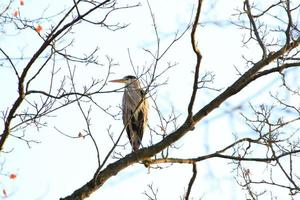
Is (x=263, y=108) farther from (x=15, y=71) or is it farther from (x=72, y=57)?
(x=15, y=71)

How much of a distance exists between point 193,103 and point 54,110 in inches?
54.4

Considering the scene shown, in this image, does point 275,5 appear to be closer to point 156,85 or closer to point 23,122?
point 156,85

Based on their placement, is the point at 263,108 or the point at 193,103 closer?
the point at 193,103

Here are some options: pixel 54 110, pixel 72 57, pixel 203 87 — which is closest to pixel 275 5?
pixel 203 87

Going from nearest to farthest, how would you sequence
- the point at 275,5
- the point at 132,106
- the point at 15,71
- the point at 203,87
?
the point at 203,87 < the point at 15,71 < the point at 275,5 < the point at 132,106

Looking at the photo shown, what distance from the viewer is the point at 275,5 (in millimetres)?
4289

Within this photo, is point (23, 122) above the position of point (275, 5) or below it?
below

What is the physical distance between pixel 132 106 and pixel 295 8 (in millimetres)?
4214

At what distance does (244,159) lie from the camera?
3922mm

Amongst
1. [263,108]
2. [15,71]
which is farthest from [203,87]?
[15,71]

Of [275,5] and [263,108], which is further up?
[275,5]

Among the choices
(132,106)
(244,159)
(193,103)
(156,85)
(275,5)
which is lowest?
(244,159)

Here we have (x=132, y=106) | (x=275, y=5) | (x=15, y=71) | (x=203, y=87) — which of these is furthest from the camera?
(x=132, y=106)

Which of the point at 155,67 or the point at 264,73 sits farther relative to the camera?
the point at 155,67
